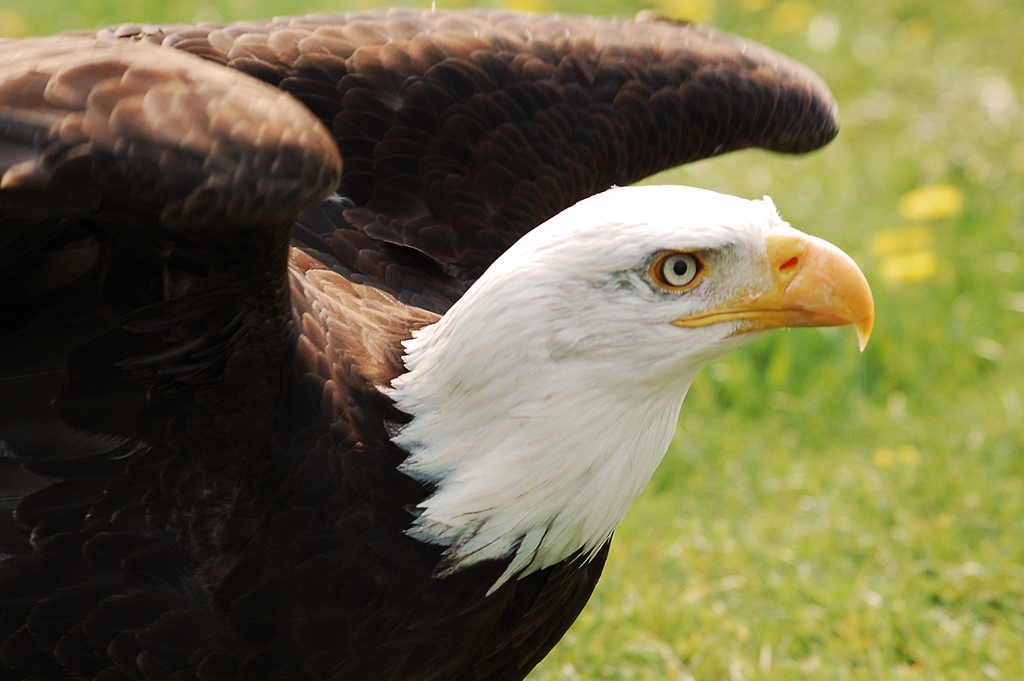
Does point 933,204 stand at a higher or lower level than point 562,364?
lower

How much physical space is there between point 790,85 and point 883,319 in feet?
6.00

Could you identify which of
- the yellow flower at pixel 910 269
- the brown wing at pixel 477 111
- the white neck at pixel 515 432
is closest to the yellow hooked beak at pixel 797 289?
the white neck at pixel 515 432

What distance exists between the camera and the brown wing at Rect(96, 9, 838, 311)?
3.55 metres

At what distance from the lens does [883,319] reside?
582 cm

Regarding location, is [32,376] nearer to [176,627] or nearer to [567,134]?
[176,627]

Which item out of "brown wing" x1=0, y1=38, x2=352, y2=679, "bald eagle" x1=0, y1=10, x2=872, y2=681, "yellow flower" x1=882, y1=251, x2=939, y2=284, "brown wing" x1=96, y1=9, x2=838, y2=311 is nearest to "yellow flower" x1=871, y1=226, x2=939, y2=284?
"yellow flower" x1=882, y1=251, x2=939, y2=284

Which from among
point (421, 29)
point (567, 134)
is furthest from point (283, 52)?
point (567, 134)

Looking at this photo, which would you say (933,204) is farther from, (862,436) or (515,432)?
(515,432)

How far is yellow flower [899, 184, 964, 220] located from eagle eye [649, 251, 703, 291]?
4141 mm

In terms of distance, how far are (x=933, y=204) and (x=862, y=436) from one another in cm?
175

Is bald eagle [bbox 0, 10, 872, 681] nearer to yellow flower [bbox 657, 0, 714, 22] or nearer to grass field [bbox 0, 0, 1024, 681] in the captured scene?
grass field [bbox 0, 0, 1024, 681]

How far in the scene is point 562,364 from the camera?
2.66 metres

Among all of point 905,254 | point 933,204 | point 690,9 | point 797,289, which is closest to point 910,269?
point 905,254

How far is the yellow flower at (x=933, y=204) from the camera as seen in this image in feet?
21.2
